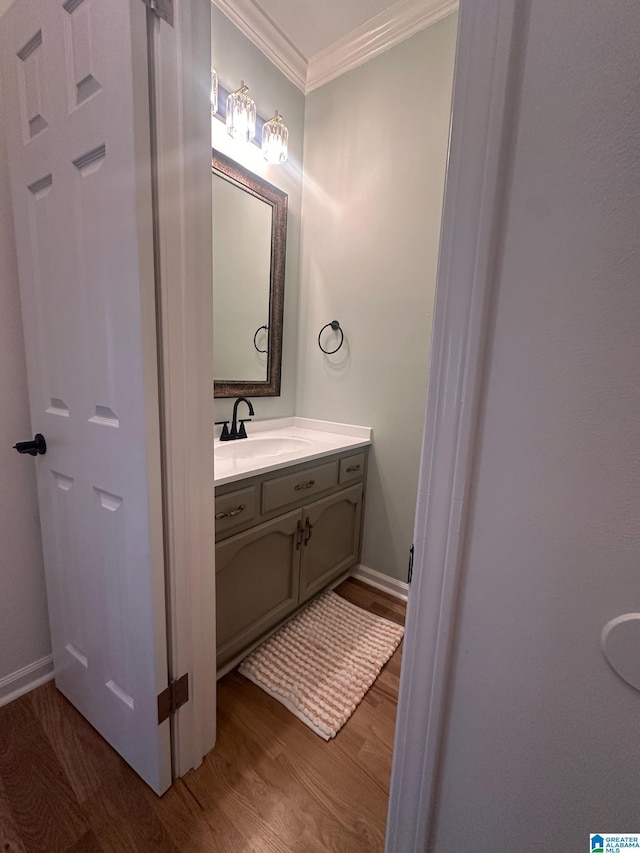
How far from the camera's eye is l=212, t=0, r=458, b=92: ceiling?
1.48 metres

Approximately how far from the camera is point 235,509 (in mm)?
1210

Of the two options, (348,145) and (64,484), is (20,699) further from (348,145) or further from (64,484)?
(348,145)

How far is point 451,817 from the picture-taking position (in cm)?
49

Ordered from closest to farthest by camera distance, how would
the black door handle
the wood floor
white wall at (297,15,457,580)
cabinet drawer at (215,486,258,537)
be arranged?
the wood floor → the black door handle → cabinet drawer at (215,486,258,537) → white wall at (297,15,457,580)

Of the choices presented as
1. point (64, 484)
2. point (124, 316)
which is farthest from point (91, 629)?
point (124, 316)

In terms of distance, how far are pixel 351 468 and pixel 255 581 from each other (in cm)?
74

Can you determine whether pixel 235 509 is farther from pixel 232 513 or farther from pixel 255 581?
pixel 255 581

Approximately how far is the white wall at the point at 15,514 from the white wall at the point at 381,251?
136 centimetres

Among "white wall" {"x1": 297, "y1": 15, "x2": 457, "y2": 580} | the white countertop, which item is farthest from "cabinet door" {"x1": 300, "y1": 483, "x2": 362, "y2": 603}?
the white countertop

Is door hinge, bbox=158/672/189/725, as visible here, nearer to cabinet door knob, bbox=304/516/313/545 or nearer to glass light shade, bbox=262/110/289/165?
cabinet door knob, bbox=304/516/313/545

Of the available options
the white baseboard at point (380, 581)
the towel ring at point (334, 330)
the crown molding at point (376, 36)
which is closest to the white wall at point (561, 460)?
the white baseboard at point (380, 581)

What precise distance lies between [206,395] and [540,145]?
80 cm

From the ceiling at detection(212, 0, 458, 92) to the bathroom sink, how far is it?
1899 millimetres

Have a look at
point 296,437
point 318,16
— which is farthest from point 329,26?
point 296,437
